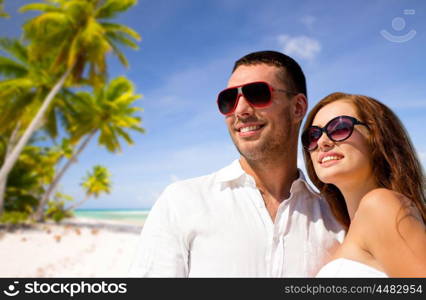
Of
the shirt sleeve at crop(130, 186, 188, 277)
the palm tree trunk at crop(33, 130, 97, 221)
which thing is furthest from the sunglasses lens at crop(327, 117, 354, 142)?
the palm tree trunk at crop(33, 130, 97, 221)

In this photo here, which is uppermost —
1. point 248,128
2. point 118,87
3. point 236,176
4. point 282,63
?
point 118,87

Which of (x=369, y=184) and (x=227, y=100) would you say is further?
(x=227, y=100)

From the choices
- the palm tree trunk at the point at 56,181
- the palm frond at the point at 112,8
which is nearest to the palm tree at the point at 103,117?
the palm tree trunk at the point at 56,181

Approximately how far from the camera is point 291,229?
2.33 meters

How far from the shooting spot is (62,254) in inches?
582

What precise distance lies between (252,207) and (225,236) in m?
0.28

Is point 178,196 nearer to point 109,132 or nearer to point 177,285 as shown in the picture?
point 177,285

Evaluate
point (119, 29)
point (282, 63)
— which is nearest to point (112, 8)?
point (119, 29)

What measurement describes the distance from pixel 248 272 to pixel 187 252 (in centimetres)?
37

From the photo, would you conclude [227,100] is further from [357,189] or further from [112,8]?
[112,8]

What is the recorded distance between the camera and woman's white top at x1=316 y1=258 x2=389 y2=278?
1.98 metres

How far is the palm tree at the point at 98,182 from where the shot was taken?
1949 inches

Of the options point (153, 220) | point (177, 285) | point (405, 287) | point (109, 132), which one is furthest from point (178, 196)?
point (109, 132)

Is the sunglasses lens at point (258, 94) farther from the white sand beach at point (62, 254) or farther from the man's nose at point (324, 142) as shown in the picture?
the white sand beach at point (62, 254)
